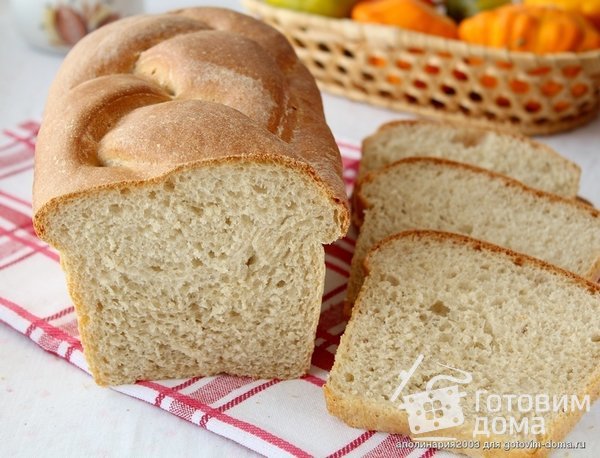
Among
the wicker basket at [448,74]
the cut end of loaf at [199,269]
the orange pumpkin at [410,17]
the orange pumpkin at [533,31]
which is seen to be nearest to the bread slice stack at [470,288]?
the cut end of loaf at [199,269]

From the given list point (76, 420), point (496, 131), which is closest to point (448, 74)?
point (496, 131)

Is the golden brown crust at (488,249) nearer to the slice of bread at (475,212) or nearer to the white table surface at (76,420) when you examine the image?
the slice of bread at (475,212)

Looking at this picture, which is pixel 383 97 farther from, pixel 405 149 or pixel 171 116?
pixel 171 116

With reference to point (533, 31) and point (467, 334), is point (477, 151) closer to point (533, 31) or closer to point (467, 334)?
point (533, 31)

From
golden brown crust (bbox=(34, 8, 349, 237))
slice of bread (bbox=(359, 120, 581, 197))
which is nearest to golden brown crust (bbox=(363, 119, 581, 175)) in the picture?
slice of bread (bbox=(359, 120, 581, 197))

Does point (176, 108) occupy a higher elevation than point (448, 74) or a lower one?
higher

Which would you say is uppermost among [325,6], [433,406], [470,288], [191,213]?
[325,6]
